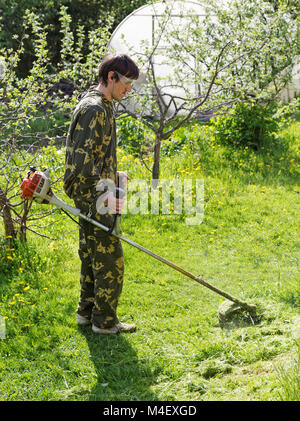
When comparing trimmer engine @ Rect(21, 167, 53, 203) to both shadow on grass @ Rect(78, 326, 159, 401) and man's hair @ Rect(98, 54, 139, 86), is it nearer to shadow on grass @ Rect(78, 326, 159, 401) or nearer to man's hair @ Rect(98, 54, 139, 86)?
man's hair @ Rect(98, 54, 139, 86)

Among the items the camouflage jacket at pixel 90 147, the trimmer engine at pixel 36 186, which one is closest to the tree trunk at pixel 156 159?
the camouflage jacket at pixel 90 147

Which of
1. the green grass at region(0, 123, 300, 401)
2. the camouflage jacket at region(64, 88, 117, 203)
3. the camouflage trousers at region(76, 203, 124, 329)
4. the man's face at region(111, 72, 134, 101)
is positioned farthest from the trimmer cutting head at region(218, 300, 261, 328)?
the man's face at region(111, 72, 134, 101)

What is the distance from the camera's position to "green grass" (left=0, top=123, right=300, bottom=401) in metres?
3.18

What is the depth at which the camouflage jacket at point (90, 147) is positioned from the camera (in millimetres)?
3184

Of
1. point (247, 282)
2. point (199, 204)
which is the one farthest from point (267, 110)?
point (247, 282)

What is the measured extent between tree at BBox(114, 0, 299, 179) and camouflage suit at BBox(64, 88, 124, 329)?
2970 millimetres

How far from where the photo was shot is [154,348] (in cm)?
367

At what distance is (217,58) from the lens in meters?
6.75

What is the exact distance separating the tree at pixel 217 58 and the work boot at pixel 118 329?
3.11 meters

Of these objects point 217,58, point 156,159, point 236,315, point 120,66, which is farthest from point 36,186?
point 217,58

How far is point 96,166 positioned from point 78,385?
1.43 meters

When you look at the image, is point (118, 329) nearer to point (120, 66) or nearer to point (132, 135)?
point (120, 66)

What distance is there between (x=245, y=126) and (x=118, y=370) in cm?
570

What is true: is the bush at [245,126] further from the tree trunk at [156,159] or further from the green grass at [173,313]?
the tree trunk at [156,159]
